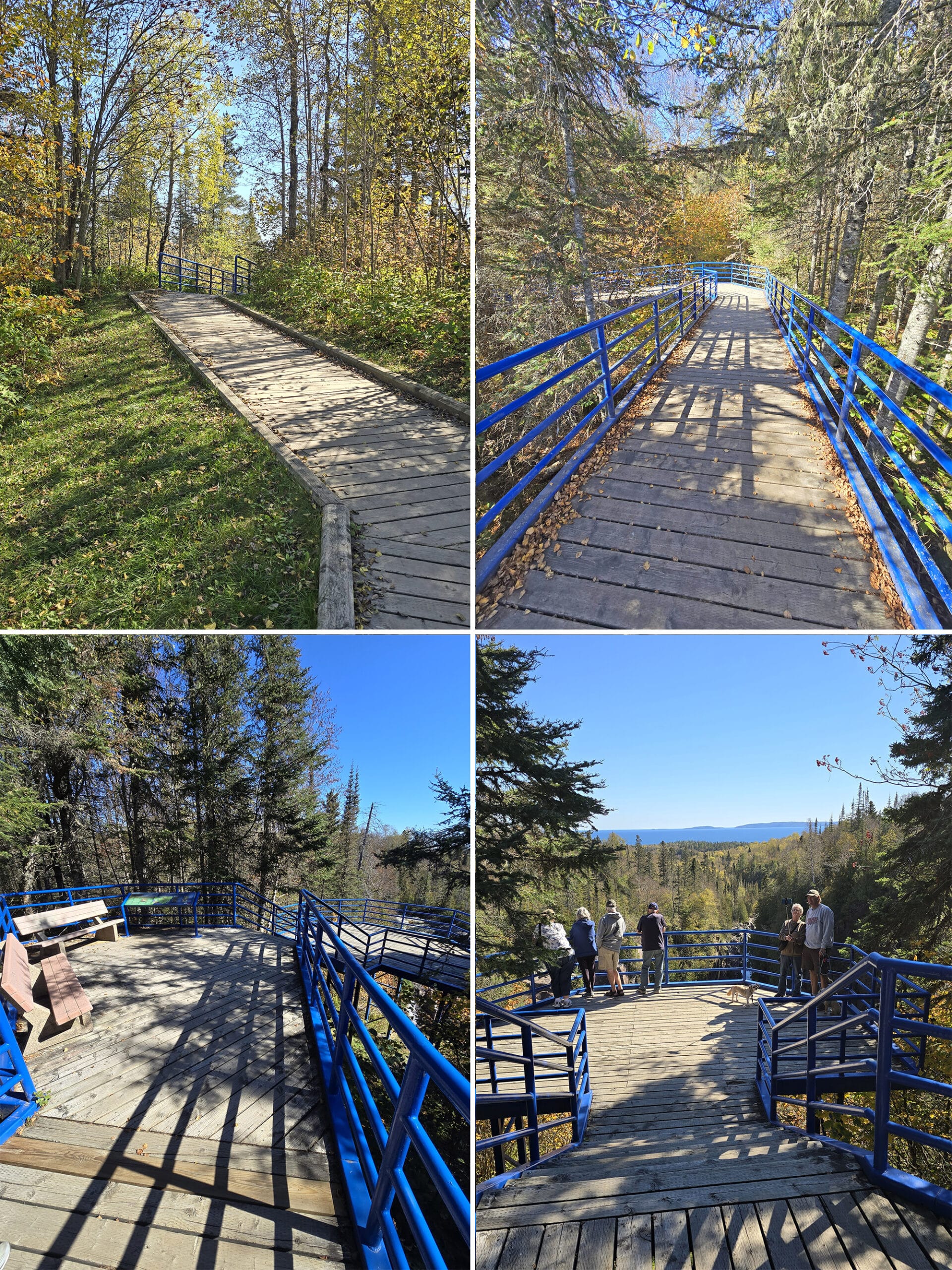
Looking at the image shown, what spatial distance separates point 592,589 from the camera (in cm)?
392

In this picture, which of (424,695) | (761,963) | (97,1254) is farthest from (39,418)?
(761,963)

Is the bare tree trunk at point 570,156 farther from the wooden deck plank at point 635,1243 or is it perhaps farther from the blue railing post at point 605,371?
the wooden deck plank at point 635,1243

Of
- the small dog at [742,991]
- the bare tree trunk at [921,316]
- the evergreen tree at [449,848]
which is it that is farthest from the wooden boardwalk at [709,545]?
the small dog at [742,991]

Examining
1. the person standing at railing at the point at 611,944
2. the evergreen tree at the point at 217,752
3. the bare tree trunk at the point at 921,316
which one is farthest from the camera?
the evergreen tree at the point at 217,752

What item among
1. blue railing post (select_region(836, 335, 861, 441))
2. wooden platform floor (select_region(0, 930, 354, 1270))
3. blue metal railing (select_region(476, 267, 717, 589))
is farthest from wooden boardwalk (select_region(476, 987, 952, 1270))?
blue railing post (select_region(836, 335, 861, 441))

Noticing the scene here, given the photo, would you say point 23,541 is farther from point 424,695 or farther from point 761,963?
point 761,963

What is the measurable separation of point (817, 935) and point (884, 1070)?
381 cm

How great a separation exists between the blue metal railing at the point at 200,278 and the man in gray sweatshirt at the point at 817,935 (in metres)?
20.0

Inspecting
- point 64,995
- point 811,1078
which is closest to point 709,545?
point 811,1078

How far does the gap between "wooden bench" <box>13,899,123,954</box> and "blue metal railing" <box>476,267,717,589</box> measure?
4.89m

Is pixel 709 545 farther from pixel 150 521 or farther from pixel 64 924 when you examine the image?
pixel 64 924

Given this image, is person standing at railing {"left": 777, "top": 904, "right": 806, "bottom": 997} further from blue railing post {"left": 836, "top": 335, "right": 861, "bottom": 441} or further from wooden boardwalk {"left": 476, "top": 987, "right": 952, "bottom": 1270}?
blue railing post {"left": 836, "top": 335, "right": 861, "bottom": 441}

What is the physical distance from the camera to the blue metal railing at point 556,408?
160 inches

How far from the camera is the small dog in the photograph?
832 cm
